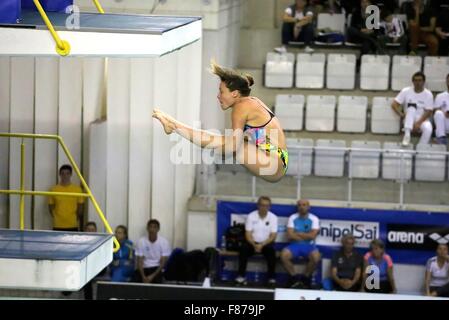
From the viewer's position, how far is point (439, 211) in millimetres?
→ 14703

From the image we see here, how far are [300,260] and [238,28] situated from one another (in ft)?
14.1

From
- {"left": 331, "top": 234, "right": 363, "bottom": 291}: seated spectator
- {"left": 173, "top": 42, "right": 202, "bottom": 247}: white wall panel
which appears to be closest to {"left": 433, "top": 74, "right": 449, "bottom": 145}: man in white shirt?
{"left": 331, "top": 234, "right": 363, "bottom": 291}: seated spectator

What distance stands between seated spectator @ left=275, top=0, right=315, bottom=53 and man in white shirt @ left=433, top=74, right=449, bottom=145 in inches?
96.8

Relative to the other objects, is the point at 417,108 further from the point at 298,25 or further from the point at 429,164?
the point at 298,25

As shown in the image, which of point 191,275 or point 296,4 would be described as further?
point 296,4

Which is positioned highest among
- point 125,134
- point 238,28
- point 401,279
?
point 238,28

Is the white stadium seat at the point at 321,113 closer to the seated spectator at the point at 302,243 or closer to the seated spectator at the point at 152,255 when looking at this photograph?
the seated spectator at the point at 302,243

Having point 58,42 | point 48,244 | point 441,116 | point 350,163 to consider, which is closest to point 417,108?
point 441,116

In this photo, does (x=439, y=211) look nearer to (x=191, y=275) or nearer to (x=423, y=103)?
(x=423, y=103)

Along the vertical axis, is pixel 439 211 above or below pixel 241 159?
below

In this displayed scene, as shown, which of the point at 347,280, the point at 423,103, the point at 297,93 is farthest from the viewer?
Answer: the point at 297,93

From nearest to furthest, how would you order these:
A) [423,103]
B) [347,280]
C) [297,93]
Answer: [347,280]
[423,103]
[297,93]

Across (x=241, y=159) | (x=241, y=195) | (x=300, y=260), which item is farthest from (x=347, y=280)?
(x=241, y=159)

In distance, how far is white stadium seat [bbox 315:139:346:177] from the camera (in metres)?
15.1
